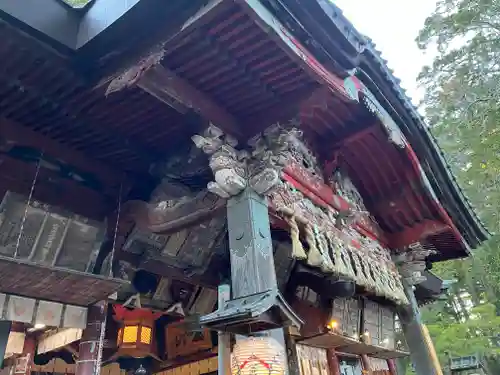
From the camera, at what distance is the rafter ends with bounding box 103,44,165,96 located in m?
3.12

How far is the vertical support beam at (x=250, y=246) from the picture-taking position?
3.39 metres

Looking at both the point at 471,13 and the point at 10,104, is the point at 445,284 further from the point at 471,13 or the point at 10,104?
the point at 10,104

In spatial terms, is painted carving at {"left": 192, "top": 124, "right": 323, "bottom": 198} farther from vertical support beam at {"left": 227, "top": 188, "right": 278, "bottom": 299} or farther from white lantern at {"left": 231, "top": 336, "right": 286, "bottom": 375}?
white lantern at {"left": 231, "top": 336, "right": 286, "bottom": 375}

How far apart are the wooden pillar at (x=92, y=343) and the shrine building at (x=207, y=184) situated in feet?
0.07

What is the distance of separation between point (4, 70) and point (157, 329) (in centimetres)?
554

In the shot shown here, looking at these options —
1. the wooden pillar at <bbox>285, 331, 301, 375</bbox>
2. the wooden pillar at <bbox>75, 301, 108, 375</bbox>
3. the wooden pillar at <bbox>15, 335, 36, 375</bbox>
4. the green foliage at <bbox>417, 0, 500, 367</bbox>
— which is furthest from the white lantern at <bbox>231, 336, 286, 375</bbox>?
the green foliage at <bbox>417, 0, 500, 367</bbox>

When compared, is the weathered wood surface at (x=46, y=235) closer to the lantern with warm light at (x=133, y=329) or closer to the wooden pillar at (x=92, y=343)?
the wooden pillar at (x=92, y=343)

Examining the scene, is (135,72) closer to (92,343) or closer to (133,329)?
(92,343)

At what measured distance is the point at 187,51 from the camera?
10.8 ft

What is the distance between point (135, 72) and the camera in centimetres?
323

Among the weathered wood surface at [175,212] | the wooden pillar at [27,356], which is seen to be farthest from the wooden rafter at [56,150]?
the wooden pillar at [27,356]

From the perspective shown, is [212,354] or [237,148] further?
[212,354]

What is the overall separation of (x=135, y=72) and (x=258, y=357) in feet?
7.83

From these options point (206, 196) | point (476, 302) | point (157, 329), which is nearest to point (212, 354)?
point (157, 329)
